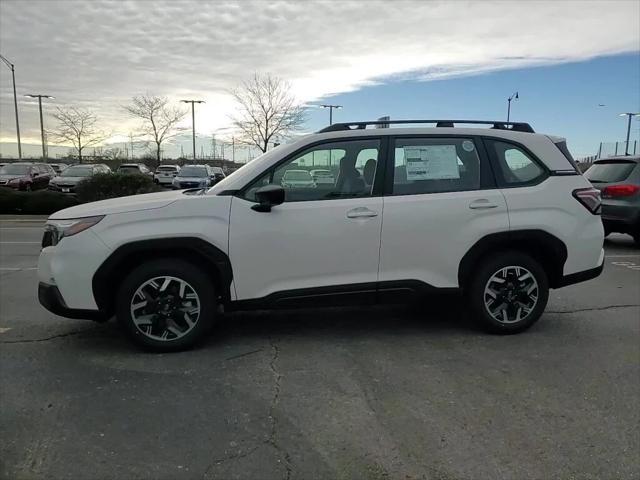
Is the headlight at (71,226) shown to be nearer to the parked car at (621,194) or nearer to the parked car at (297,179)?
the parked car at (297,179)

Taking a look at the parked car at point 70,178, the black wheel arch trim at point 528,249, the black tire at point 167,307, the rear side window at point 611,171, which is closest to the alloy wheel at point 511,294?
the black wheel arch trim at point 528,249

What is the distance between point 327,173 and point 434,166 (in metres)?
0.97

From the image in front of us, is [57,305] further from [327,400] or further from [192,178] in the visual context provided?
[192,178]

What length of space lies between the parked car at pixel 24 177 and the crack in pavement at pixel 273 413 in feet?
81.7

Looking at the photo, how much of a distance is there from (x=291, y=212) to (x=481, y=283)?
5.96ft

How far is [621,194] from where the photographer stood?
10109mm

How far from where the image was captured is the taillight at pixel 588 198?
4.94 metres

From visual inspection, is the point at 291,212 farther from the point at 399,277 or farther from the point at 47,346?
the point at 47,346

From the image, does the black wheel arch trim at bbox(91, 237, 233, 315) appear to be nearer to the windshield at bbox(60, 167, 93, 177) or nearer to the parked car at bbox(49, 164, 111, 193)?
the parked car at bbox(49, 164, 111, 193)

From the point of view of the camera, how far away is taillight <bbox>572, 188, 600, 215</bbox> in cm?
494

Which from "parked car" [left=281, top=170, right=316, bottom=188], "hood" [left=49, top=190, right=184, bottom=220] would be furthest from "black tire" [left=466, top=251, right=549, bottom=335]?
"hood" [left=49, top=190, right=184, bottom=220]

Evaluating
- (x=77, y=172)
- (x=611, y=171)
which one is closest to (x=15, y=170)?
(x=77, y=172)

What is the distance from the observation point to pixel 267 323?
5270 mm

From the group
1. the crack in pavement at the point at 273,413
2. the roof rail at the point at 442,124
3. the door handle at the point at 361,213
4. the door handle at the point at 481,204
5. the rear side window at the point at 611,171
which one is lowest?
the crack in pavement at the point at 273,413
